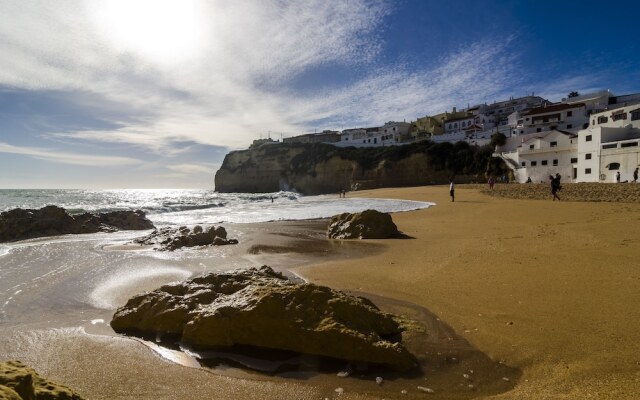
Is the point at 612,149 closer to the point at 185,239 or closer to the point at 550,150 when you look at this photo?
the point at 550,150

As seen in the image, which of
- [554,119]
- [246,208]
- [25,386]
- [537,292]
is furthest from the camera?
[554,119]

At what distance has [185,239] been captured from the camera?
38.2 ft

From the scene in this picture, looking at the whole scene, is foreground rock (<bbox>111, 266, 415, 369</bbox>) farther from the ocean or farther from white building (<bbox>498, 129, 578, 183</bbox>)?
white building (<bbox>498, 129, 578, 183</bbox>)

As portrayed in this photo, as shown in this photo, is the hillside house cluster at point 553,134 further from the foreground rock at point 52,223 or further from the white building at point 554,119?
the foreground rock at point 52,223

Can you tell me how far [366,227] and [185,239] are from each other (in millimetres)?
6097

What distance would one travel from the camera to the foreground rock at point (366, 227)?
39.8 ft

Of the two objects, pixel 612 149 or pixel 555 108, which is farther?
pixel 555 108

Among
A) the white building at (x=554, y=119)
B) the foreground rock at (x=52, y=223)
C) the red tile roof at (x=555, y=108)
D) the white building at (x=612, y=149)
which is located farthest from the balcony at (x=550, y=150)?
the foreground rock at (x=52, y=223)

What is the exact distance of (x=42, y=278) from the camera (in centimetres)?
741

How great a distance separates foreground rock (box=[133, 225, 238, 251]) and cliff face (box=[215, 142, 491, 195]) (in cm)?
4514

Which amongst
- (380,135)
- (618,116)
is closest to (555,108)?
(618,116)

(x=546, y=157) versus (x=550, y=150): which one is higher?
(x=550, y=150)

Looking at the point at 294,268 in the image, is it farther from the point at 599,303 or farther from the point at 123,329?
the point at 599,303

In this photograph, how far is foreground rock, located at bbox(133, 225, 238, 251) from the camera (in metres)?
11.4
